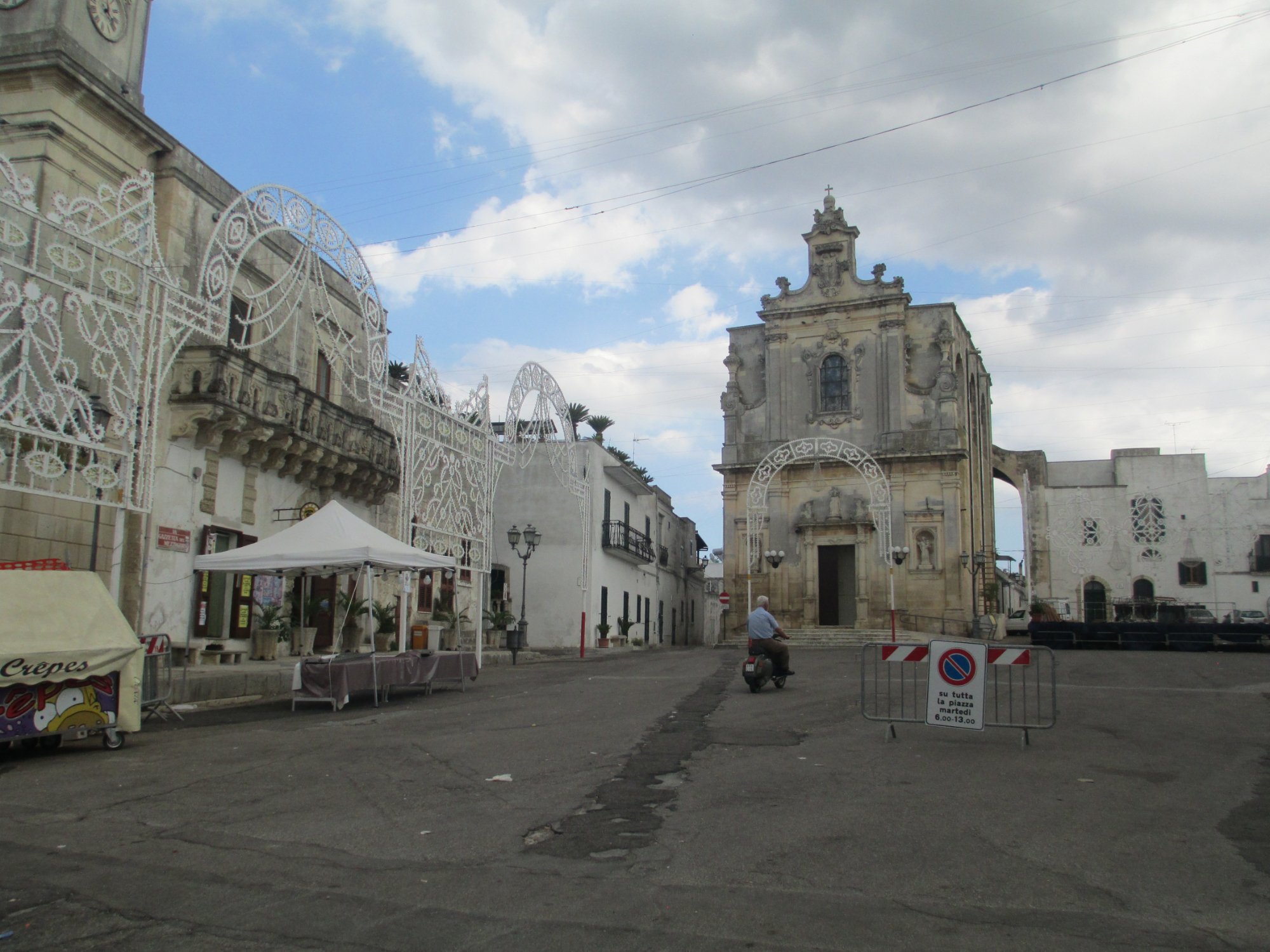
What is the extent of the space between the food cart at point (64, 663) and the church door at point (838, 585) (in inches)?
1315

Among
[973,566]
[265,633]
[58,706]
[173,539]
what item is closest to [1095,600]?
A: [973,566]

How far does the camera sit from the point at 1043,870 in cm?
464

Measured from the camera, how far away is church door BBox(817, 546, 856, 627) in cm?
3997

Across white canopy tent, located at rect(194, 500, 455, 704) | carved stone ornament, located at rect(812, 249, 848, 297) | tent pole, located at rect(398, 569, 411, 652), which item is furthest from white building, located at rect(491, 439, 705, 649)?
white canopy tent, located at rect(194, 500, 455, 704)

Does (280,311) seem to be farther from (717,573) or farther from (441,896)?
(717,573)

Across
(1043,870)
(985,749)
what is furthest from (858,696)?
(1043,870)

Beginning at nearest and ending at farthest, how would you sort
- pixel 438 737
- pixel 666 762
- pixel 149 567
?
pixel 666 762 < pixel 438 737 < pixel 149 567

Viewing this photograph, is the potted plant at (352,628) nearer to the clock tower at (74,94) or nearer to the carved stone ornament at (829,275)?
the clock tower at (74,94)

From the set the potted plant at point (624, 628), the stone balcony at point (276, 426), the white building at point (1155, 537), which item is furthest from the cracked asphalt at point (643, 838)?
the white building at point (1155, 537)

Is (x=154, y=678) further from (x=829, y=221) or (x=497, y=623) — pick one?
(x=829, y=221)

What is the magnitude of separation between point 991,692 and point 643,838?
8.51m

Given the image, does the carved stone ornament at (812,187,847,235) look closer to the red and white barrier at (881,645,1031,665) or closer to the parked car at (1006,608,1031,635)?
the parked car at (1006,608,1031,635)

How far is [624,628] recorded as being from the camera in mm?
36344

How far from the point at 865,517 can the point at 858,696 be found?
992 inches
